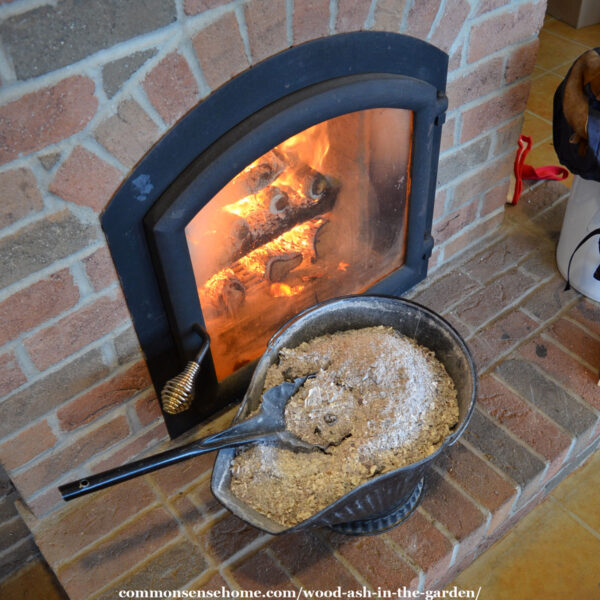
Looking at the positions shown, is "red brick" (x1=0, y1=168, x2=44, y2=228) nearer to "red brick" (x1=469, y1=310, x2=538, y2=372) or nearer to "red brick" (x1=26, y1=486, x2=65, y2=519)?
"red brick" (x1=26, y1=486, x2=65, y2=519)

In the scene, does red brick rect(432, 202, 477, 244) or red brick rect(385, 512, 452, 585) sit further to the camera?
red brick rect(432, 202, 477, 244)

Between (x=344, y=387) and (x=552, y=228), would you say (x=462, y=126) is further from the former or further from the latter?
(x=344, y=387)

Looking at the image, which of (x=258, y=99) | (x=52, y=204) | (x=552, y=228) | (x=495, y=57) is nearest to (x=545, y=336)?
(x=552, y=228)

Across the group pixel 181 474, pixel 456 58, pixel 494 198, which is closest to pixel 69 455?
pixel 181 474

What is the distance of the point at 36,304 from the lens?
0.93m

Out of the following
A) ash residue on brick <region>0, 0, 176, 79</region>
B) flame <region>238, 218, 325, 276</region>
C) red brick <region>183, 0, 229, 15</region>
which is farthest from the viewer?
flame <region>238, 218, 325, 276</region>

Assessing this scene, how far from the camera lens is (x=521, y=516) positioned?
4.39ft

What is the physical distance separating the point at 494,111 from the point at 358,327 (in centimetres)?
56

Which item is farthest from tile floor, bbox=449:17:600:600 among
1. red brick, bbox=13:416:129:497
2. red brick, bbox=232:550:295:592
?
red brick, bbox=13:416:129:497

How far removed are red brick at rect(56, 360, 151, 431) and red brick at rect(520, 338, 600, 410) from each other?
792 mm

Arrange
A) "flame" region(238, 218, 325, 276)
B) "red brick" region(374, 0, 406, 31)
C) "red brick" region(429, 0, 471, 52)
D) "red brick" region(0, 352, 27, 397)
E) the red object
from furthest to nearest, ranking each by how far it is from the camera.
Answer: the red object
"flame" region(238, 218, 325, 276)
"red brick" region(429, 0, 471, 52)
"red brick" region(374, 0, 406, 31)
"red brick" region(0, 352, 27, 397)

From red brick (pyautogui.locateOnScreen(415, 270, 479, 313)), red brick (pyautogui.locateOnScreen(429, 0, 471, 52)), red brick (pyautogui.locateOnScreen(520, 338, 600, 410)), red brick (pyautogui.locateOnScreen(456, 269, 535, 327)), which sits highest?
red brick (pyautogui.locateOnScreen(429, 0, 471, 52))

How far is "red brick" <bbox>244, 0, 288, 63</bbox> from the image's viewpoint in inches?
35.8

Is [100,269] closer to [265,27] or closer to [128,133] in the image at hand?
[128,133]
